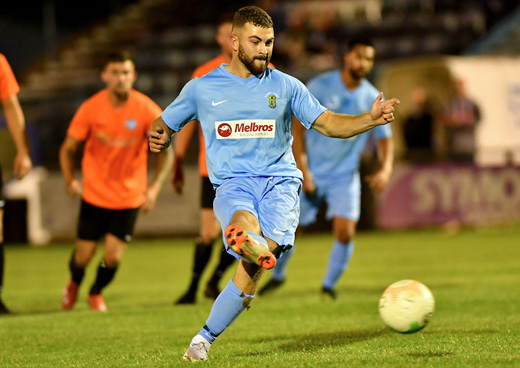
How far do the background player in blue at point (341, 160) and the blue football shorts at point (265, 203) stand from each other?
2.83m

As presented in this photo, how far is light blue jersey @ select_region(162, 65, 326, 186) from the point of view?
5.22 meters

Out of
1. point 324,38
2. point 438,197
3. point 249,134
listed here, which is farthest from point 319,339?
point 324,38

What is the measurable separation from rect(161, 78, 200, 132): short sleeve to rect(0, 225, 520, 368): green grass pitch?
55.3 inches

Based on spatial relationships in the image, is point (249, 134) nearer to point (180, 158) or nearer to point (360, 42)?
point (180, 158)

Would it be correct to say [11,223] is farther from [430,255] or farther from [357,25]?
[357,25]

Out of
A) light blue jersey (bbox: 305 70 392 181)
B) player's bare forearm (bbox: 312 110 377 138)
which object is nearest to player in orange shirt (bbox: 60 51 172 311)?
light blue jersey (bbox: 305 70 392 181)

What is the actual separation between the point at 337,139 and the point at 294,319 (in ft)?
7.09

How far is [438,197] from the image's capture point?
16281 mm

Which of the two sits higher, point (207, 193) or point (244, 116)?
point (244, 116)

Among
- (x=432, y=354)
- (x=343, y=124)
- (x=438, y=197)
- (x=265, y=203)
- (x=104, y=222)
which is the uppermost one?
(x=343, y=124)

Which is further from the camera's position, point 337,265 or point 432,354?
point 337,265

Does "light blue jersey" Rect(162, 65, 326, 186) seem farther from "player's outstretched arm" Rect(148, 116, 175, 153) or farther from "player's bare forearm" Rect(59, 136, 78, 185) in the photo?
"player's bare forearm" Rect(59, 136, 78, 185)

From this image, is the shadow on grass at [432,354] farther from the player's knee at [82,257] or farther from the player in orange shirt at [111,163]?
the player's knee at [82,257]

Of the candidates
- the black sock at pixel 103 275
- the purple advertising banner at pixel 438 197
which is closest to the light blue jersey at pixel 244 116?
the black sock at pixel 103 275
